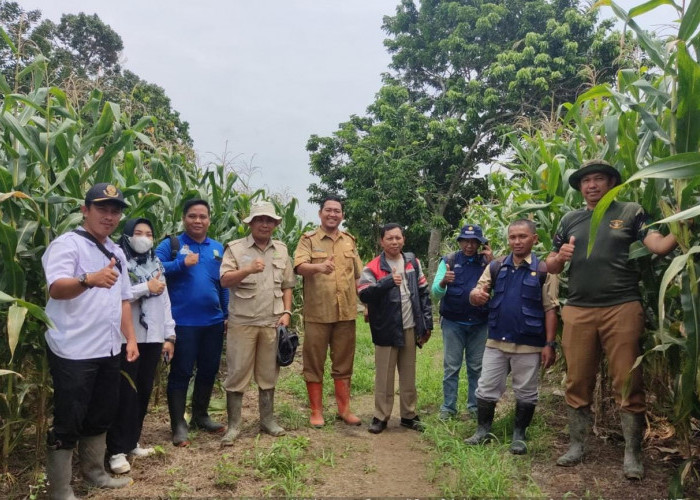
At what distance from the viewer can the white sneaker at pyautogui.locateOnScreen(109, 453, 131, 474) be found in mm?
3172

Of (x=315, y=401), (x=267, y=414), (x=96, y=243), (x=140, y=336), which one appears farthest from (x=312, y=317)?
(x=96, y=243)

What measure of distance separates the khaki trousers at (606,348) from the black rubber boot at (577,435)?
0.22ft

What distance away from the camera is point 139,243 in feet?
10.9

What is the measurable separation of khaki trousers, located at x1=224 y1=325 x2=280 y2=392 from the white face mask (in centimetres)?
91

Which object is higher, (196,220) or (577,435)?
(196,220)

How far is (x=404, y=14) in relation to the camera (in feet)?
62.5

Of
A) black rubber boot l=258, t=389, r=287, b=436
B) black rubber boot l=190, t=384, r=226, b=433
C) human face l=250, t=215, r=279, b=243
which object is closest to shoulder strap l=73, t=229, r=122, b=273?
human face l=250, t=215, r=279, b=243

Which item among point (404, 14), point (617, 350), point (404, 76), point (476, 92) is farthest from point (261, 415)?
point (404, 14)

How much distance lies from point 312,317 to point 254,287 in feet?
1.99

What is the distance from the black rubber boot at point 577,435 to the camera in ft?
10.6

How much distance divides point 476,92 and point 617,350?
1416cm

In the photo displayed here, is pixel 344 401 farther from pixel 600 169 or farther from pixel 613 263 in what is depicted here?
pixel 600 169

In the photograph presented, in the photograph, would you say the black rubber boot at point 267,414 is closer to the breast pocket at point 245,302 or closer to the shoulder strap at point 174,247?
the breast pocket at point 245,302

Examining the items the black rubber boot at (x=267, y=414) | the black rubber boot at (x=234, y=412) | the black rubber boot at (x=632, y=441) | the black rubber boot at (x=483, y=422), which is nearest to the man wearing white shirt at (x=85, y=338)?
the black rubber boot at (x=234, y=412)
